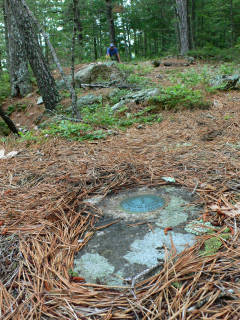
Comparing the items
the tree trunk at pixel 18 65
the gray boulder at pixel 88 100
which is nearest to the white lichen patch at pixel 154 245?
the gray boulder at pixel 88 100

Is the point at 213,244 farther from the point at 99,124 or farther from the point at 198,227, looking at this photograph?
the point at 99,124

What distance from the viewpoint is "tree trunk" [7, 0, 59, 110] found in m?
5.92

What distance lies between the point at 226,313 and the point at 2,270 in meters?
1.19

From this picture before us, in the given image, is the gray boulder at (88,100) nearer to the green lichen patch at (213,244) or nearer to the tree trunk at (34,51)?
the tree trunk at (34,51)

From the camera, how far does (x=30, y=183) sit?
7.95ft

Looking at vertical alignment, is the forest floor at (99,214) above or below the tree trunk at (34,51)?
below

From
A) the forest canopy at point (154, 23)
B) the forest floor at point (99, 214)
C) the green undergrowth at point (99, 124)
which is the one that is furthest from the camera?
the forest canopy at point (154, 23)

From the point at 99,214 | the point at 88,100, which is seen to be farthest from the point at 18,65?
the point at 99,214

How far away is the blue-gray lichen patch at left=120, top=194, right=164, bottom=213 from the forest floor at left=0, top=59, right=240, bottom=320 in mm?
232

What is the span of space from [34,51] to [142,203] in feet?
18.5

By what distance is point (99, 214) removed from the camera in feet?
6.43

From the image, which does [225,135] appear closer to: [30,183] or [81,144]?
[81,144]

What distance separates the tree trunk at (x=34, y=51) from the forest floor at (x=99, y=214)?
2.95m

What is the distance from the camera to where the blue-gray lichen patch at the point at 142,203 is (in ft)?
6.40
